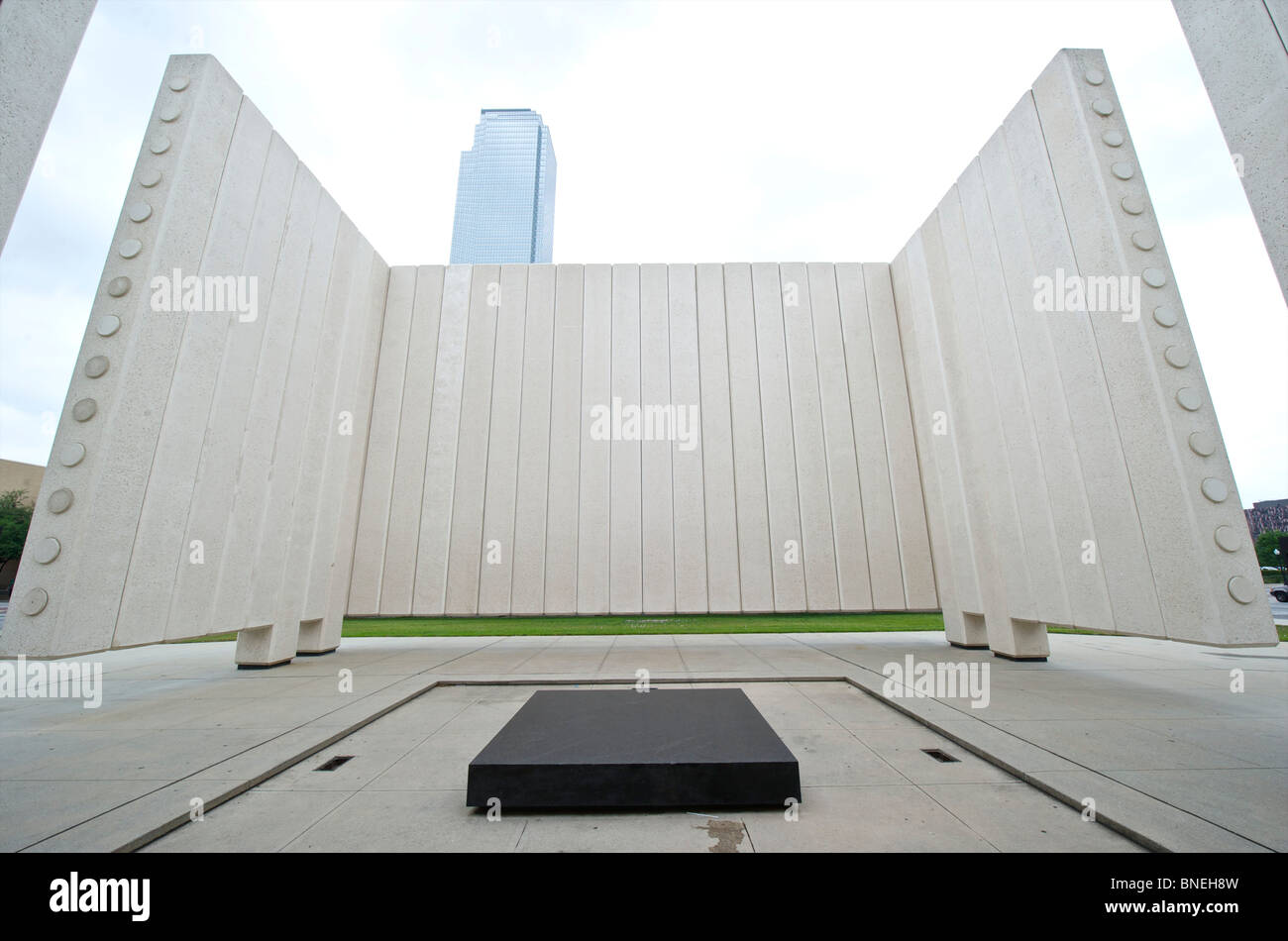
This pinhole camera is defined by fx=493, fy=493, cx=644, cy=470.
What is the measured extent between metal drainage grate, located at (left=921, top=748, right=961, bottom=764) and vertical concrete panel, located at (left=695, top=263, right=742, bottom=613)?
524cm


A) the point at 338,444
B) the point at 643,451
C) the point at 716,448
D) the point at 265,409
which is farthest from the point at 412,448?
the point at 716,448

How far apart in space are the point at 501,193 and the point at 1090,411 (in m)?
98.6

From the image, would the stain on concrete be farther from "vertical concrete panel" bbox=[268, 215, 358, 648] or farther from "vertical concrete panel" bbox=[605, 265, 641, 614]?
"vertical concrete panel" bbox=[268, 215, 358, 648]

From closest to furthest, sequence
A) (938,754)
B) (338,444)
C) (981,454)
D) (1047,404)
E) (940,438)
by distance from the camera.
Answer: (938,754), (1047,404), (981,454), (338,444), (940,438)

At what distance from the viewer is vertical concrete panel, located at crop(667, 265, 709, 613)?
8.95 m

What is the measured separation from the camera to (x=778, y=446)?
30.6ft

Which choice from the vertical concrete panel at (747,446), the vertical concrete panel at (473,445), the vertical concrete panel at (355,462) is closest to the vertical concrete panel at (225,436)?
the vertical concrete panel at (355,462)

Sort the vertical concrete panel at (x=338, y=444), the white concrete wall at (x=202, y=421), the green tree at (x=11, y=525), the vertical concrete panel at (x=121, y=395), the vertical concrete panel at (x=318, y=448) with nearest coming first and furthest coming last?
the vertical concrete panel at (x=121, y=395)
the white concrete wall at (x=202, y=421)
the vertical concrete panel at (x=318, y=448)
the vertical concrete panel at (x=338, y=444)
the green tree at (x=11, y=525)

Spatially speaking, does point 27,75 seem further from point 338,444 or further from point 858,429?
point 858,429

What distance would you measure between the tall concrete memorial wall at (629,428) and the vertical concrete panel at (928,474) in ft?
0.26

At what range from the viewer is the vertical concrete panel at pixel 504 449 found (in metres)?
8.90

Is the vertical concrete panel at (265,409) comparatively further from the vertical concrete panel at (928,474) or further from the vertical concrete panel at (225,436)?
the vertical concrete panel at (928,474)

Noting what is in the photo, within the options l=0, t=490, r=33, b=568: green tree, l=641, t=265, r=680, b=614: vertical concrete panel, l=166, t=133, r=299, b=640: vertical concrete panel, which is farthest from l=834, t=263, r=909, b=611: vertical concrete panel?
l=0, t=490, r=33, b=568: green tree
